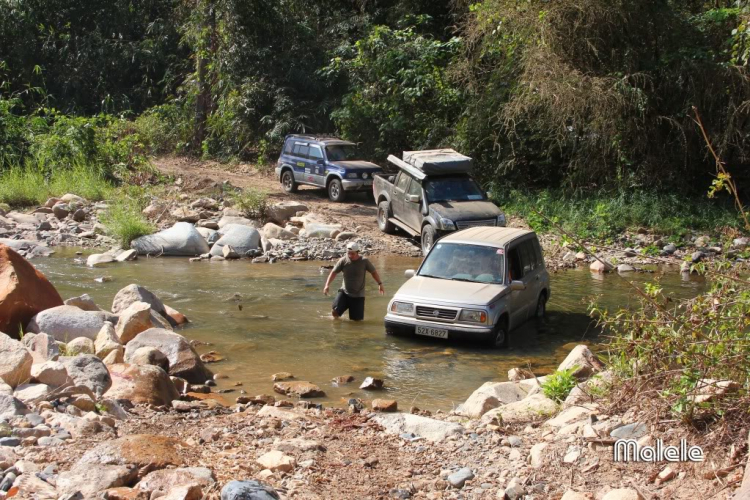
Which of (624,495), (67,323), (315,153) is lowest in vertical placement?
(67,323)

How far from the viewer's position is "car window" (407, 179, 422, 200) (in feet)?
63.8

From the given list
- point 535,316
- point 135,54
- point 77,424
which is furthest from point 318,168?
point 77,424

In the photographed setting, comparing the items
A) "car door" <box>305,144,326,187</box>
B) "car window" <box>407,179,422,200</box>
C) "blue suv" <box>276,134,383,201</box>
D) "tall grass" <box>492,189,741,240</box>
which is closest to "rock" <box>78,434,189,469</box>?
"car window" <box>407,179,422,200</box>

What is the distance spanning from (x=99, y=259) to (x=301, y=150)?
8.86m

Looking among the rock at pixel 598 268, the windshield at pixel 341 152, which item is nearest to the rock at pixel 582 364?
the rock at pixel 598 268

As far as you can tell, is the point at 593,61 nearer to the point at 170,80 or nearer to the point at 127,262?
the point at 127,262

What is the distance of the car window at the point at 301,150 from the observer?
83.7ft

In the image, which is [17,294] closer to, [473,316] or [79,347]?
[79,347]

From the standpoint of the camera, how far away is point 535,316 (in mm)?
13977

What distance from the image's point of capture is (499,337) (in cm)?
1212

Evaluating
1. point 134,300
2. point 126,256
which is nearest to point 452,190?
point 126,256

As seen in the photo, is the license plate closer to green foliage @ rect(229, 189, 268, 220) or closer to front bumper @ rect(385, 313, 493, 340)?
front bumper @ rect(385, 313, 493, 340)

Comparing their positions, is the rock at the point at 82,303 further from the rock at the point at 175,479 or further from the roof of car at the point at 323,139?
the roof of car at the point at 323,139

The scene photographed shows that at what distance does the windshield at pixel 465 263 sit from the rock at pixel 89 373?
215 inches
